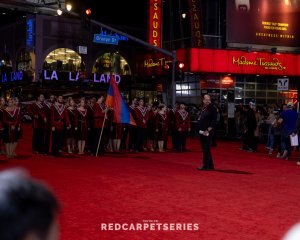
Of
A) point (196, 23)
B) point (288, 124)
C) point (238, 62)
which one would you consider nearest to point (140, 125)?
point (288, 124)

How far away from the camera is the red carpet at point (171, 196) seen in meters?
6.76

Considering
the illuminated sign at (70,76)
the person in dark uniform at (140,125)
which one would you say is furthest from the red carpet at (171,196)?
the illuminated sign at (70,76)

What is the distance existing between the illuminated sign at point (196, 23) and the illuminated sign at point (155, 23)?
3.23 metres

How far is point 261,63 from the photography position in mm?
36250

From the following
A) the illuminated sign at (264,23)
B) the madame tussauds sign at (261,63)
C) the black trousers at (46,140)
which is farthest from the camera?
the illuminated sign at (264,23)

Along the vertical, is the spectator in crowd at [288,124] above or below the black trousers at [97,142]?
above

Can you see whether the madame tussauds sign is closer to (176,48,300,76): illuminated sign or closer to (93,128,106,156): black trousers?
(176,48,300,76): illuminated sign

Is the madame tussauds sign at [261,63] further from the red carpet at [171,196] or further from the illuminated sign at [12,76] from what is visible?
the illuminated sign at [12,76]

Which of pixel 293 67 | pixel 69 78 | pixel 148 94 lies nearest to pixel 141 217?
pixel 293 67

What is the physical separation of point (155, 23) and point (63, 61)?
51.0 feet

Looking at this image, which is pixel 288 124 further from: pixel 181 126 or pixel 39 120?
pixel 39 120

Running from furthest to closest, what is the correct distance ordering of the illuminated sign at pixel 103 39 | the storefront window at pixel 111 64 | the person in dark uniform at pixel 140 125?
the storefront window at pixel 111 64
the illuminated sign at pixel 103 39
the person in dark uniform at pixel 140 125

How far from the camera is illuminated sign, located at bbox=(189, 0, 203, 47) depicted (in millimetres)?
34875

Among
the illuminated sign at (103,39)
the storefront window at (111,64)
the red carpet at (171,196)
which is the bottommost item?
the red carpet at (171,196)
